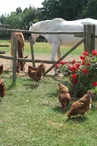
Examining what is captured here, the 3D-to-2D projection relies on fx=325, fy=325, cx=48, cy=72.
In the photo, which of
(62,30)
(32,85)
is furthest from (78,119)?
(62,30)

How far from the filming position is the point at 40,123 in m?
6.24

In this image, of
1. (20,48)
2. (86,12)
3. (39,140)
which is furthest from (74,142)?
(86,12)

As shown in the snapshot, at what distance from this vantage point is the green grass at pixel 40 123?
17.8 ft

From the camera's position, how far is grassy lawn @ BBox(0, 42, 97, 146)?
542 cm

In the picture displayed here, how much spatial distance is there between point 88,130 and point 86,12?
145ft

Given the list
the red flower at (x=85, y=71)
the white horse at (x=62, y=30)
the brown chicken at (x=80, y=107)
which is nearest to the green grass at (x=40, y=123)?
the brown chicken at (x=80, y=107)

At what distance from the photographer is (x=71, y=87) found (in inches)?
333

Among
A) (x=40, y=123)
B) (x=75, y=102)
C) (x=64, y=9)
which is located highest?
(x=64, y=9)

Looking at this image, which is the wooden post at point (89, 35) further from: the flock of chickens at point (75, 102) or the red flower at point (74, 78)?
the flock of chickens at point (75, 102)

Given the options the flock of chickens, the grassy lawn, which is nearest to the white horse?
the grassy lawn

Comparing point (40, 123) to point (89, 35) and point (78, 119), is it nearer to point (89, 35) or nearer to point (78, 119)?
point (78, 119)

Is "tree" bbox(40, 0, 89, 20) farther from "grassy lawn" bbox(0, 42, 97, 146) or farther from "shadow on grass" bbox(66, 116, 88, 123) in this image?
"shadow on grass" bbox(66, 116, 88, 123)

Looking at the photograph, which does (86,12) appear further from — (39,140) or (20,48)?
(39,140)

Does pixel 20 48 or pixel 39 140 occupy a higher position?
pixel 20 48
